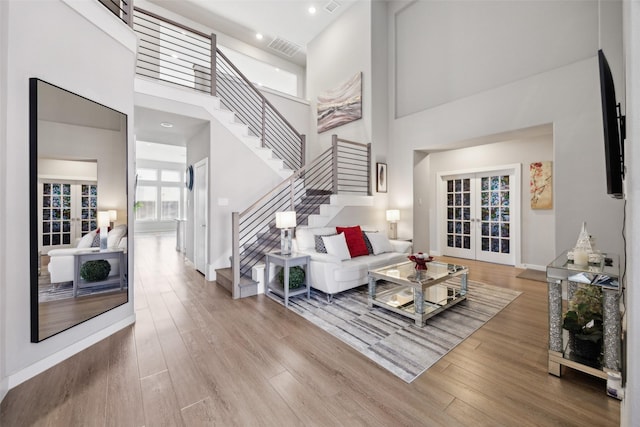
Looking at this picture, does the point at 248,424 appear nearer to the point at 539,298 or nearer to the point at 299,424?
the point at 299,424

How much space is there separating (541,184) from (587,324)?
3.79 m

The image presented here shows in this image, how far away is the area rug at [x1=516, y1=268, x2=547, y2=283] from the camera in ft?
14.2

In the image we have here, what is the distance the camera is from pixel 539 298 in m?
3.45

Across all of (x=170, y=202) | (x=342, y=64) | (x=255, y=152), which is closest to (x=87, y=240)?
(x=255, y=152)

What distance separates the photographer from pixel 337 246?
147 inches

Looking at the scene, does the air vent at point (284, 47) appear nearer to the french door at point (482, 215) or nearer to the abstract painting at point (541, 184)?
the french door at point (482, 215)

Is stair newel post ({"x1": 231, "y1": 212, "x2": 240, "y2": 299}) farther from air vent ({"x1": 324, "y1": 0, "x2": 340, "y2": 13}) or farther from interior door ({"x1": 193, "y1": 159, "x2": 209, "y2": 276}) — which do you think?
air vent ({"x1": 324, "y1": 0, "x2": 340, "y2": 13})

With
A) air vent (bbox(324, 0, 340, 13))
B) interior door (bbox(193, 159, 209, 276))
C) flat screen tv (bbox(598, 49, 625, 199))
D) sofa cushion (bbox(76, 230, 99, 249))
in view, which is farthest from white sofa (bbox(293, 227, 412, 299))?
air vent (bbox(324, 0, 340, 13))

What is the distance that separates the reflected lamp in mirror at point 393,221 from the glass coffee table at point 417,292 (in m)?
1.77

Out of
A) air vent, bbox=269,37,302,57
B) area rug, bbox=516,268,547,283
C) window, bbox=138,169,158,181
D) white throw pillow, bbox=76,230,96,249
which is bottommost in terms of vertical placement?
area rug, bbox=516,268,547,283

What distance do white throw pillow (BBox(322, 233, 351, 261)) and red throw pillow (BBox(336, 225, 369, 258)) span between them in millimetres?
177

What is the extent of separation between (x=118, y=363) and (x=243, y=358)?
0.93 m

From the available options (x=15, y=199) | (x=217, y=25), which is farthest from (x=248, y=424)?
(x=217, y=25)

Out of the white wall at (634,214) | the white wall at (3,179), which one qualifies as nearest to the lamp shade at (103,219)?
the white wall at (3,179)
